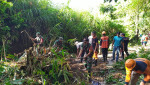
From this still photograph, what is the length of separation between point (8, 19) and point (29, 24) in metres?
1.23

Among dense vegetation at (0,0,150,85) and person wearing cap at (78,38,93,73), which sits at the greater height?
dense vegetation at (0,0,150,85)

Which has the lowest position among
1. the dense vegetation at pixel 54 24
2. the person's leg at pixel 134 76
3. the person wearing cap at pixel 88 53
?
the person's leg at pixel 134 76

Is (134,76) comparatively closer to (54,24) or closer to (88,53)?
(88,53)

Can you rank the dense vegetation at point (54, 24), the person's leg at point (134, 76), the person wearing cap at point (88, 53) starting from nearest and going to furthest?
the person's leg at point (134, 76) < the person wearing cap at point (88, 53) < the dense vegetation at point (54, 24)

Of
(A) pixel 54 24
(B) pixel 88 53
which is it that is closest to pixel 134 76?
(B) pixel 88 53

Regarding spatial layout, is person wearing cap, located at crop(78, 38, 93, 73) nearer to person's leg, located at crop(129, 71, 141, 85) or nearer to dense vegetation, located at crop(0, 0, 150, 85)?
dense vegetation, located at crop(0, 0, 150, 85)

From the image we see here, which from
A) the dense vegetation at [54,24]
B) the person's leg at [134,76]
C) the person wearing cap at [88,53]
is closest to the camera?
the person's leg at [134,76]

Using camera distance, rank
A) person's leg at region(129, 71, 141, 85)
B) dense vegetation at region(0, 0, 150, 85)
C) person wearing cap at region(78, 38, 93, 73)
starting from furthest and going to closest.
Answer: dense vegetation at region(0, 0, 150, 85), person wearing cap at region(78, 38, 93, 73), person's leg at region(129, 71, 141, 85)

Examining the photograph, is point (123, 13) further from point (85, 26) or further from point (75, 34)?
point (75, 34)

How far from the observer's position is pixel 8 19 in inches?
309

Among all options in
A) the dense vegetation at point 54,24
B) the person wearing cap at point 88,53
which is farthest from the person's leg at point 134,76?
the person wearing cap at point 88,53

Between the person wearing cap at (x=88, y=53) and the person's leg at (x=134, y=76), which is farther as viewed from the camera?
the person wearing cap at (x=88, y=53)

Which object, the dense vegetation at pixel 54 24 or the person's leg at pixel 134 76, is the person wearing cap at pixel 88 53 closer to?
the dense vegetation at pixel 54 24

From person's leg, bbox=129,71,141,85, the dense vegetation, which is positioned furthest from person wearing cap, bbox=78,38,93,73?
person's leg, bbox=129,71,141,85
